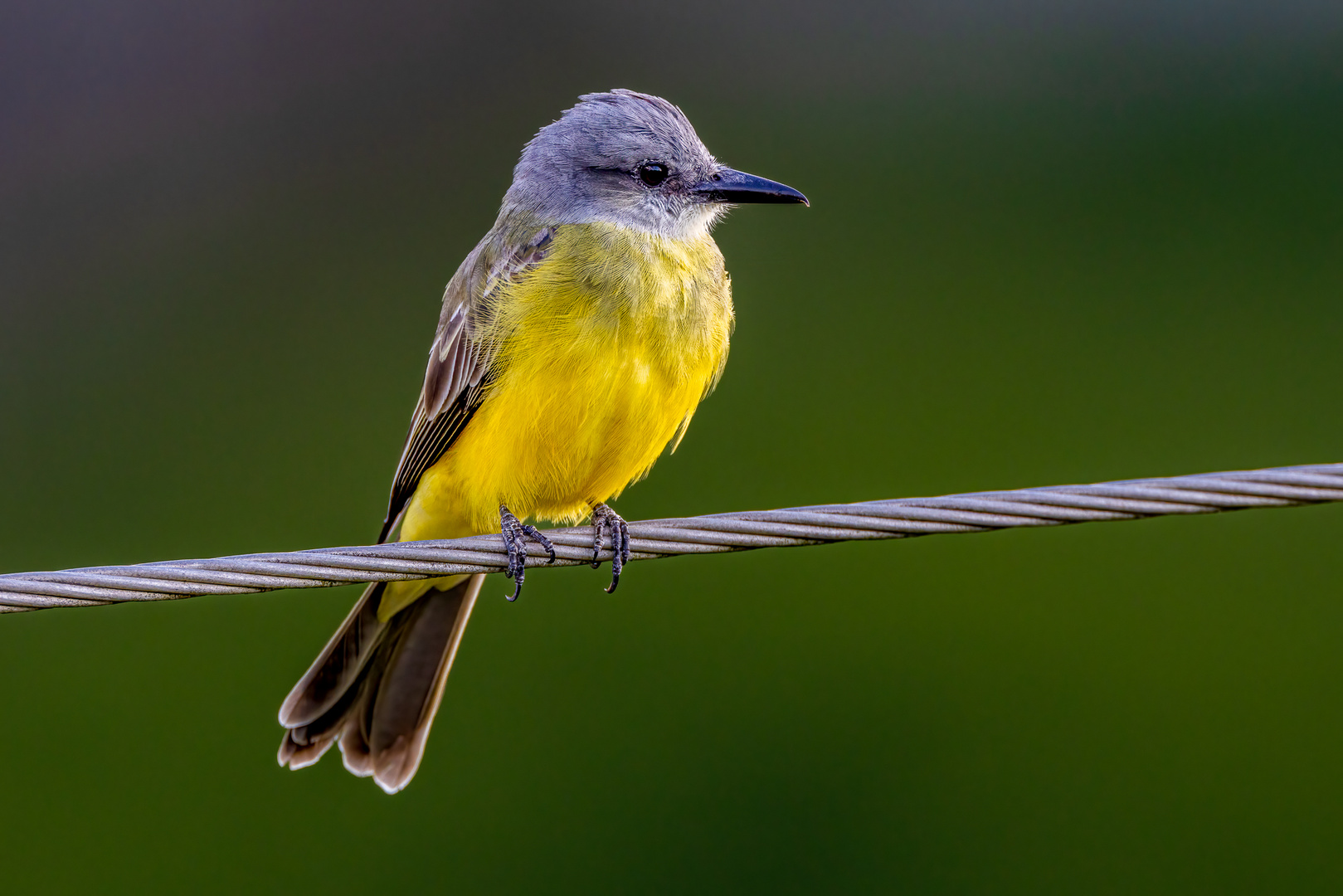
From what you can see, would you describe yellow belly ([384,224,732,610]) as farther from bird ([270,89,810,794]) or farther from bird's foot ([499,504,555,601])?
bird's foot ([499,504,555,601])

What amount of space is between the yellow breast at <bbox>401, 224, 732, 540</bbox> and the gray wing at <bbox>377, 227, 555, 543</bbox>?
0.05 meters

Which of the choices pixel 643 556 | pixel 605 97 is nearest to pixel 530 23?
pixel 605 97

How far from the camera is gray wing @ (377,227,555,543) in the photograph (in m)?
3.98

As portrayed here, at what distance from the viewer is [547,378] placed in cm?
371

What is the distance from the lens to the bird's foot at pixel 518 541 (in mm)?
3432

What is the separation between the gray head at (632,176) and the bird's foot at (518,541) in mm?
1051

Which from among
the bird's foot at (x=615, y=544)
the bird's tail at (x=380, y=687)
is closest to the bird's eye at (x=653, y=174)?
the bird's foot at (x=615, y=544)

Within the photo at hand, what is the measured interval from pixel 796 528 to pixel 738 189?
198cm

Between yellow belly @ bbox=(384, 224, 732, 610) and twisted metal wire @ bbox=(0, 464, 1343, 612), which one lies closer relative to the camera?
twisted metal wire @ bbox=(0, 464, 1343, 612)

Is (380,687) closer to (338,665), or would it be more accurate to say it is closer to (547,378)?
(338,665)

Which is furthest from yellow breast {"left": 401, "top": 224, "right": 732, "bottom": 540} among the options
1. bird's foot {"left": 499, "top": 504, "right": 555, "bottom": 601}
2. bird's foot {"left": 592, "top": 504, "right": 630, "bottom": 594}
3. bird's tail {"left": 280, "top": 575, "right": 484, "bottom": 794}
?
bird's tail {"left": 280, "top": 575, "right": 484, "bottom": 794}

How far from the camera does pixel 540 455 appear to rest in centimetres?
380

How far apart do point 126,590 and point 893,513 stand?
62.2 inches

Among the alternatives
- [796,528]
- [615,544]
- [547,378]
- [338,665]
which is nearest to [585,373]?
[547,378]
